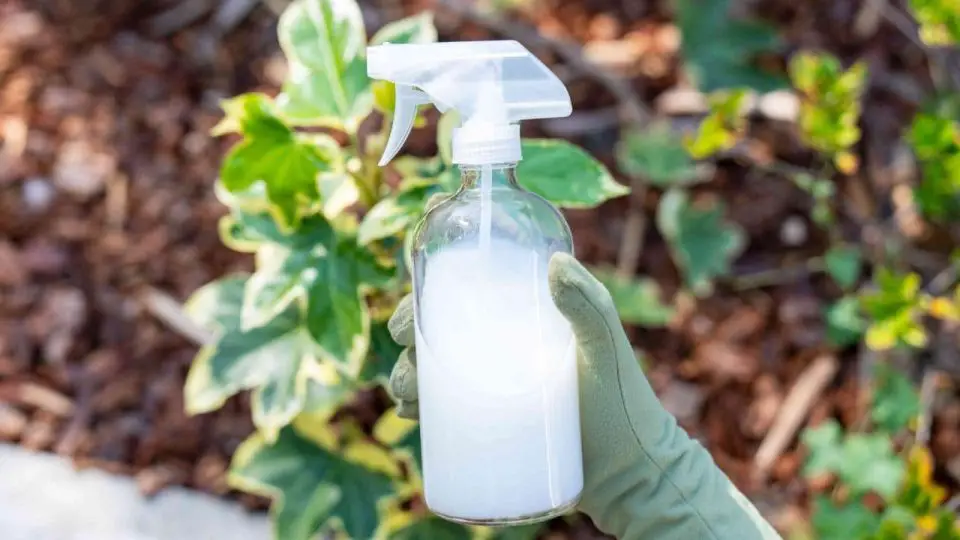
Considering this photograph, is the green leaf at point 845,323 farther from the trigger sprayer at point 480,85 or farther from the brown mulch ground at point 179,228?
the trigger sprayer at point 480,85

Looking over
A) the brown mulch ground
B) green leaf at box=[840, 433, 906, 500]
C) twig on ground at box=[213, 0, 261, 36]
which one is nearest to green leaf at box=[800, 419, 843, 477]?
green leaf at box=[840, 433, 906, 500]

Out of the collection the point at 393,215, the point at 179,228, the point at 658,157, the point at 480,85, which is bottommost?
the point at 179,228

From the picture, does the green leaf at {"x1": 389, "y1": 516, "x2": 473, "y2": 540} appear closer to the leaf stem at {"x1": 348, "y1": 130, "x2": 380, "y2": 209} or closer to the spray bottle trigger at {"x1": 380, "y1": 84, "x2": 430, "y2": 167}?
the leaf stem at {"x1": 348, "y1": 130, "x2": 380, "y2": 209}

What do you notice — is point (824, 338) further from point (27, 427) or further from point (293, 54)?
point (27, 427)

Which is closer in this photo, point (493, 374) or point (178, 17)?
point (493, 374)

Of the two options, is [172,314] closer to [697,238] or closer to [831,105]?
[697,238]

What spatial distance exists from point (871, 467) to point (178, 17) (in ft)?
5.36

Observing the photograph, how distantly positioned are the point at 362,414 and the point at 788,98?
1.05 metres

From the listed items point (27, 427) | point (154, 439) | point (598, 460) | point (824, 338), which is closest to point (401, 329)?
point (598, 460)

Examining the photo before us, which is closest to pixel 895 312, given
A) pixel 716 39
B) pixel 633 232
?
pixel 633 232

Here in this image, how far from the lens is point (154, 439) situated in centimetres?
157

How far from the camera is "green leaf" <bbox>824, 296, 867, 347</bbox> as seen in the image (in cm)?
159

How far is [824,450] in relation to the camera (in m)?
1.51

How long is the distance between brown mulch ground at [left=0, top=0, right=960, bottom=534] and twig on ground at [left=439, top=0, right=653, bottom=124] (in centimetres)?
11
